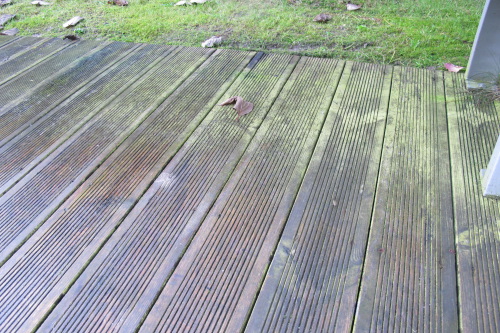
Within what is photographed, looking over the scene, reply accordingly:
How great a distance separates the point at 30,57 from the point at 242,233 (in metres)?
2.43

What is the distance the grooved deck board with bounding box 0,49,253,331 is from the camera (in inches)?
52.5

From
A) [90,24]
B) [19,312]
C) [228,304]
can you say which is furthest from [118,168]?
[90,24]

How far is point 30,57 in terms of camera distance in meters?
2.96

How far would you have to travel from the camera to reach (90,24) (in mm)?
3566

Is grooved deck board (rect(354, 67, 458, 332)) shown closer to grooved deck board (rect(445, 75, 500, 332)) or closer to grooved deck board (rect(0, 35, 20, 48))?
grooved deck board (rect(445, 75, 500, 332))

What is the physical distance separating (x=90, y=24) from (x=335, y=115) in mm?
2583

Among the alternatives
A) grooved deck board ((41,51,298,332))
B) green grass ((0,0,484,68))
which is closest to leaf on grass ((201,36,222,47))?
green grass ((0,0,484,68))

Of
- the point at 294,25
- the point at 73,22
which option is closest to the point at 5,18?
the point at 73,22

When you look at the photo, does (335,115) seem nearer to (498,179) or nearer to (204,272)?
(498,179)

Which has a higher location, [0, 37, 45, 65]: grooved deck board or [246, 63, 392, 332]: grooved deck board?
[246, 63, 392, 332]: grooved deck board

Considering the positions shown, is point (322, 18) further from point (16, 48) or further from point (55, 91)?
point (16, 48)

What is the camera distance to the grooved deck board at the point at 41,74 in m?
2.46

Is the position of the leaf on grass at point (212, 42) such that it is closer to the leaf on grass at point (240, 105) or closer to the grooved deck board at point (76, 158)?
the grooved deck board at point (76, 158)

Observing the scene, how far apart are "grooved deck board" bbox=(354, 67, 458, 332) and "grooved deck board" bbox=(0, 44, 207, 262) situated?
4.10 feet
